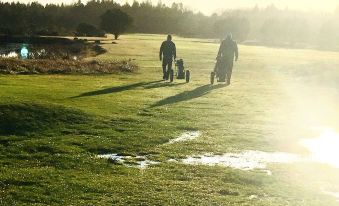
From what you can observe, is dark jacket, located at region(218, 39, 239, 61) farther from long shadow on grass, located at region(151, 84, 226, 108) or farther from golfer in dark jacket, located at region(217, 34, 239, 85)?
long shadow on grass, located at region(151, 84, 226, 108)

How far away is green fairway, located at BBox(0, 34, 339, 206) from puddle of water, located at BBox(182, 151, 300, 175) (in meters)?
0.37

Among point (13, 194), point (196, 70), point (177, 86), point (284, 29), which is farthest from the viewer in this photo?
point (284, 29)

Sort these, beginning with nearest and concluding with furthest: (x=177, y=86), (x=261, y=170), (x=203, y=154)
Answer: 1. (x=261, y=170)
2. (x=203, y=154)
3. (x=177, y=86)

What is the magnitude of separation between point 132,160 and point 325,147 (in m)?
6.80

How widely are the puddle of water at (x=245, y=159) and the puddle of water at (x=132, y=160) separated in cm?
109

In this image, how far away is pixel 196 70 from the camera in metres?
41.8

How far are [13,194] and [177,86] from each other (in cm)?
2042

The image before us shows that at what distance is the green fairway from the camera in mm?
11109

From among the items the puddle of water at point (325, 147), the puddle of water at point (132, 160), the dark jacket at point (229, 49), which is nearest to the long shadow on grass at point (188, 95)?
the dark jacket at point (229, 49)

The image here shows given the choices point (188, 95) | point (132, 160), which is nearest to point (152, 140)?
point (132, 160)

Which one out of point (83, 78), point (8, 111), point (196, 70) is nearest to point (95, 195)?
point (8, 111)

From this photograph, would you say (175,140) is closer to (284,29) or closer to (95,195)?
(95,195)

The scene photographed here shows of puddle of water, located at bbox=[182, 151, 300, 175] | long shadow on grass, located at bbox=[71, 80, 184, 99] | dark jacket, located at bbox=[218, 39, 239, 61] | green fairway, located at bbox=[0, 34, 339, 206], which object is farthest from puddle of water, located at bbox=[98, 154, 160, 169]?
dark jacket, located at bbox=[218, 39, 239, 61]

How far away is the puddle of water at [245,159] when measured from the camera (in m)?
13.7
